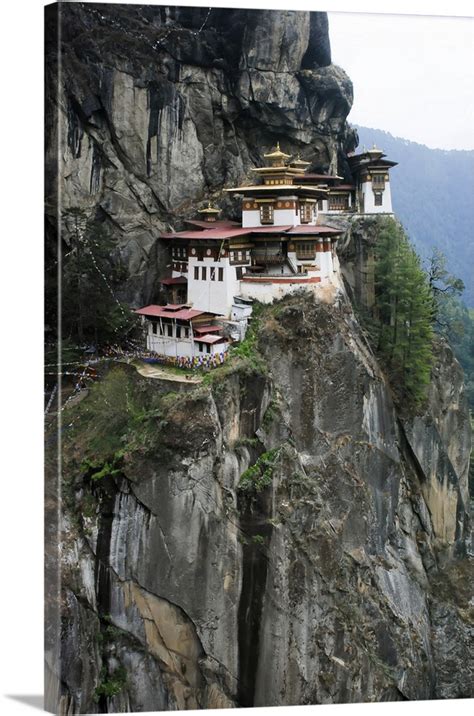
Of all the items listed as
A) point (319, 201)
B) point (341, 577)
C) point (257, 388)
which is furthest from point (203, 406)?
point (319, 201)

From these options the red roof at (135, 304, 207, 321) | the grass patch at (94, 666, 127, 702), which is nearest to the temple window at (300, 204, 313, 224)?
the red roof at (135, 304, 207, 321)

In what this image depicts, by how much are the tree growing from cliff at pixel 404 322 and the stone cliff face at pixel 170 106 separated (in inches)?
108

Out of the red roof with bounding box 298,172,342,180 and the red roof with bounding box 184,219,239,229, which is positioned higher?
the red roof with bounding box 298,172,342,180

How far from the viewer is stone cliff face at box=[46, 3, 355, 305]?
38.9 feet

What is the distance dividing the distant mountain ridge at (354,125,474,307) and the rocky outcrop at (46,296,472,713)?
213cm

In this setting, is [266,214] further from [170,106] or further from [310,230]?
[170,106]

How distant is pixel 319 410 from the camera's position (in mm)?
11938

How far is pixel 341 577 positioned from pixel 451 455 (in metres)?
4.11

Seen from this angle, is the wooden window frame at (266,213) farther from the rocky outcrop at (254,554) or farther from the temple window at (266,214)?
the rocky outcrop at (254,554)

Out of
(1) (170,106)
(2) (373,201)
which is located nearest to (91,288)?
(1) (170,106)

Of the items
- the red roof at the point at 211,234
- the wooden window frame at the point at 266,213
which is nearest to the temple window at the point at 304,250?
the wooden window frame at the point at 266,213

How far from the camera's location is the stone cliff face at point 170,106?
467 inches

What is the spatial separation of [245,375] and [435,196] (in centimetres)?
568

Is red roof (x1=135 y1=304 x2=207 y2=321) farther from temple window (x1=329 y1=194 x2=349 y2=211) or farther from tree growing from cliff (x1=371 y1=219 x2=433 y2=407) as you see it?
temple window (x1=329 y1=194 x2=349 y2=211)
